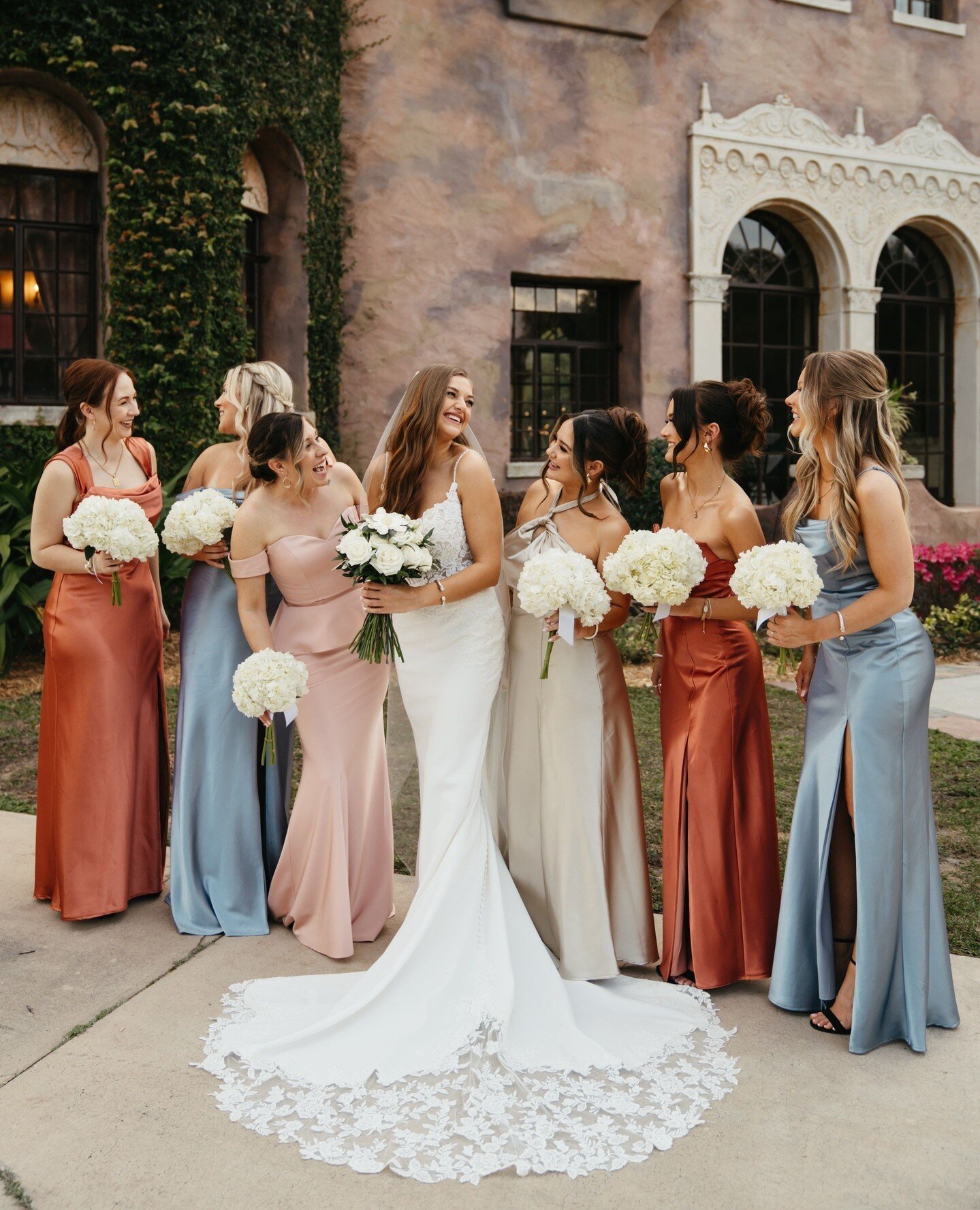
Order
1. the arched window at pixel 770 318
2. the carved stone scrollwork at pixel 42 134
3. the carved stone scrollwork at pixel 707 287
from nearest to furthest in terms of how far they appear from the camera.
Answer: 1. the carved stone scrollwork at pixel 42 134
2. the carved stone scrollwork at pixel 707 287
3. the arched window at pixel 770 318

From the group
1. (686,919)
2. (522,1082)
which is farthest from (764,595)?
(522,1082)

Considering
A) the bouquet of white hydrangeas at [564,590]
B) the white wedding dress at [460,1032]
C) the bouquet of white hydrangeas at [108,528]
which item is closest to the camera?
the white wedding dress at [460,1032]

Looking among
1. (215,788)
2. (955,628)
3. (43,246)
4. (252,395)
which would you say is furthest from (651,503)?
(215,788)

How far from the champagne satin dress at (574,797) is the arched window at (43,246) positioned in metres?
8.37

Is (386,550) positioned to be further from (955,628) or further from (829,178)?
(829,178)

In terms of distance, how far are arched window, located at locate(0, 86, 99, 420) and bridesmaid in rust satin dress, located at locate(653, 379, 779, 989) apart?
866cm

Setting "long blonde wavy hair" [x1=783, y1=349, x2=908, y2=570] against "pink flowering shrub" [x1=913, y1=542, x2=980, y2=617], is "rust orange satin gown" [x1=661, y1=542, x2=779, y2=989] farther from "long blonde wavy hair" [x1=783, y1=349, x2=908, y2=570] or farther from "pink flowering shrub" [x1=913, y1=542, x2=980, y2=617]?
"pink flowering shrub" [x1=913, y1=542, x2=980, y2=617]

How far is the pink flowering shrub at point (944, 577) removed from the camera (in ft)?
40.5

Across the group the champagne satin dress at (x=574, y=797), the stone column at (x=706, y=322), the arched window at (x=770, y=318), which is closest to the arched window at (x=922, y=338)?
the arched window at (x=770, y=318)

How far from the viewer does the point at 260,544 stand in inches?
179

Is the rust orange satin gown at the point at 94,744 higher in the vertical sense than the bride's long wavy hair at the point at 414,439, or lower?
lower

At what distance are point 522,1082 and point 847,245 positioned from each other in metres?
15.0

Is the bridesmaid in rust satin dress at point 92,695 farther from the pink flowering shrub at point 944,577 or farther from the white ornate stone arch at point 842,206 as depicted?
the white ornate stone arch at point 842,206

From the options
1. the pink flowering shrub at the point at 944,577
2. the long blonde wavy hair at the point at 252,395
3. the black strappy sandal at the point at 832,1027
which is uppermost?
the long blonde wavy hair at the point at 252,395
